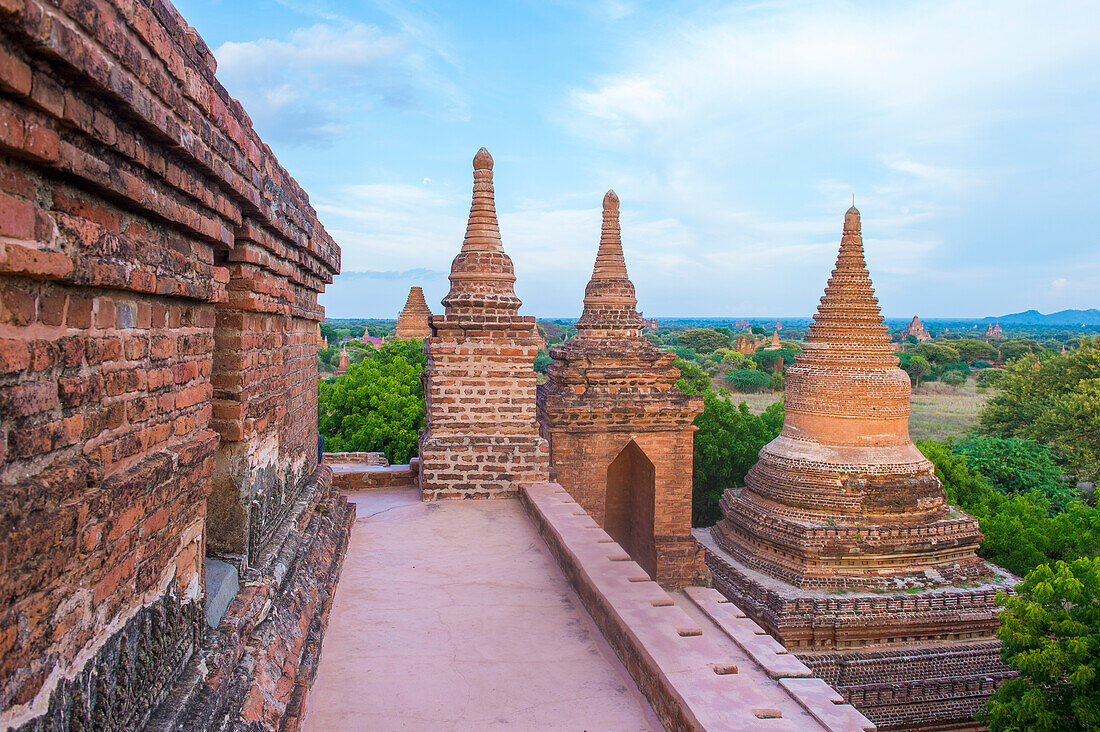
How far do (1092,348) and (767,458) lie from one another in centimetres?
2163

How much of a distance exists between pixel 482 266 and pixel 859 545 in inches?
325

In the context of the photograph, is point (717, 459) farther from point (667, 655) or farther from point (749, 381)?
point (749, 381)

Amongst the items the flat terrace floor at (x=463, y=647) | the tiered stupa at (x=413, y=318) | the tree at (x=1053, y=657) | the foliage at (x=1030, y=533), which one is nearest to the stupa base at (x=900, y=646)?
the foliage at (x=1030, y=533)

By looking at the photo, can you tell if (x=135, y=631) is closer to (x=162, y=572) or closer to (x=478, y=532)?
(x=162, y=572)

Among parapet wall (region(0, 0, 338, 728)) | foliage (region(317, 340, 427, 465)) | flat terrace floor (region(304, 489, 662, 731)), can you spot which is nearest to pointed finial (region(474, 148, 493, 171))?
flat terrace floor (region(304, 489, 662, 731))

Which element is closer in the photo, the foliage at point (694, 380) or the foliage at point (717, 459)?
the foliage at point (717, 459)

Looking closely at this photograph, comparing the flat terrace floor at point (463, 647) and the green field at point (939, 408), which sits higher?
the flat terrace floor at point (463, 647)

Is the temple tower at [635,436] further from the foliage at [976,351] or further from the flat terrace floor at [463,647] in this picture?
the foliage at [976,351]

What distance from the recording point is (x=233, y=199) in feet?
11.4

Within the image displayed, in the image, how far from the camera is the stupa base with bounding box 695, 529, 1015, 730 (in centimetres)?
1145

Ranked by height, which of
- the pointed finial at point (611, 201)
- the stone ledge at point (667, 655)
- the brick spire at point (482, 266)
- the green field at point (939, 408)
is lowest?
the green field at point (939, 408)

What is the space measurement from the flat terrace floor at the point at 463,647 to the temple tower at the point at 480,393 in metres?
1.32

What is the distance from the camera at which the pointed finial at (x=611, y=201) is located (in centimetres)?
1463

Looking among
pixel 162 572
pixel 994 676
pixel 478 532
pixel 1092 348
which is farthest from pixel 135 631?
pixel 1092 348
